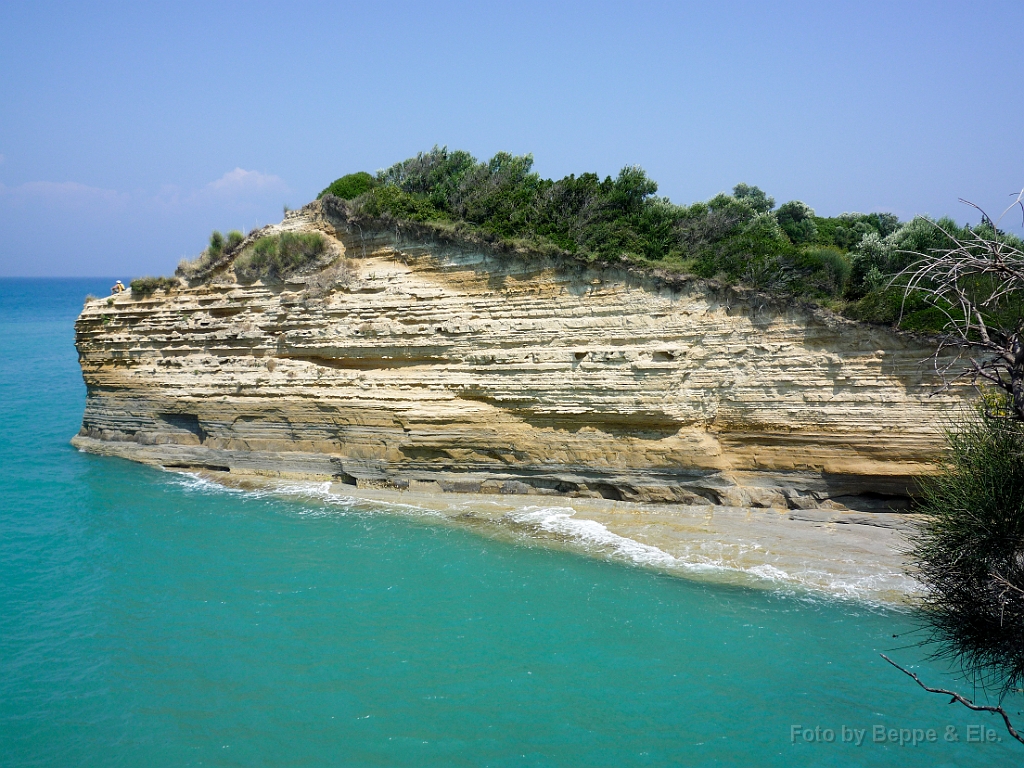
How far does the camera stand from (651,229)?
57.5ft

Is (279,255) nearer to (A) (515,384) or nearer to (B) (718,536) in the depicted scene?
(A) (515,384)

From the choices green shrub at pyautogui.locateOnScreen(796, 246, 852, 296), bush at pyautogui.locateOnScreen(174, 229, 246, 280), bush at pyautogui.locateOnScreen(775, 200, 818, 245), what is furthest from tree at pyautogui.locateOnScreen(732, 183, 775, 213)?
bush at pyautogui.locateOnScreen(174, 229, 246, 280)

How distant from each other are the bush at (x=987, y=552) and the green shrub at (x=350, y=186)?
58.9ft

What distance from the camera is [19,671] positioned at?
35.4 feet

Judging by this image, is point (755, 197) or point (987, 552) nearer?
point (987, 552)

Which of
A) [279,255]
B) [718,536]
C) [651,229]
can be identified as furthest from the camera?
[279,255]

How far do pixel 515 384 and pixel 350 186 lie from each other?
29.9 feet

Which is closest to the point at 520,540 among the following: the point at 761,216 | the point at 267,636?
the point at 267,636

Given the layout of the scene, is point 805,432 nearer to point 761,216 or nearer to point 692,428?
point 692,428

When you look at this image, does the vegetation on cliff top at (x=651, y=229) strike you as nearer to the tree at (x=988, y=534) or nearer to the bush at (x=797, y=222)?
the bush at (x=797, y=222)

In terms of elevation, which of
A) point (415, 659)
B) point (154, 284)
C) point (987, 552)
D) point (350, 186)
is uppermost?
point (350, 186)

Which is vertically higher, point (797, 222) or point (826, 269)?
point (797, 222)

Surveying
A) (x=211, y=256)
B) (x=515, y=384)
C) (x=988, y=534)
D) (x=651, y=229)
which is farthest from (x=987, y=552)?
(x=211, y=256)

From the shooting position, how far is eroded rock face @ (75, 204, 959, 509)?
14602mm
